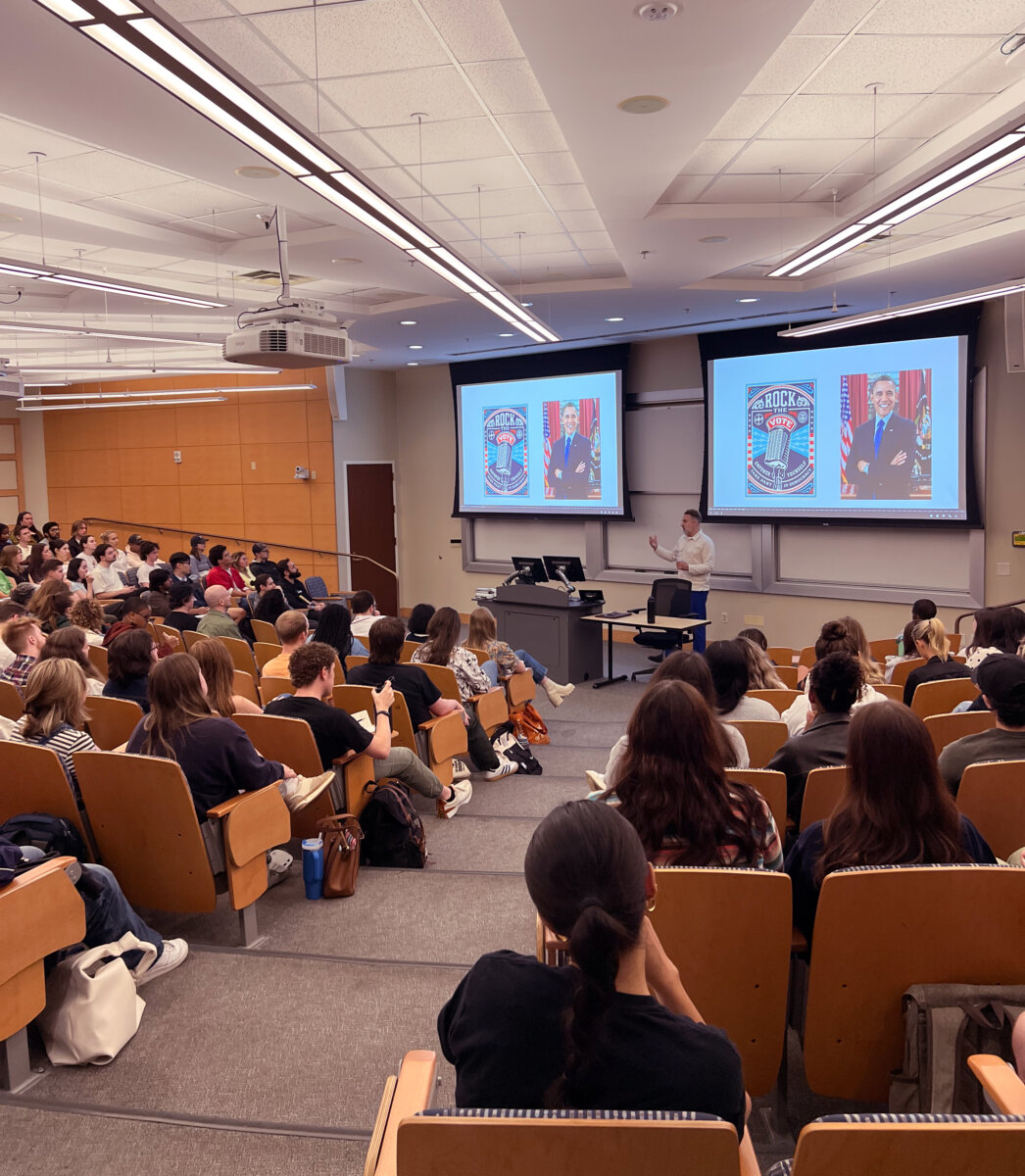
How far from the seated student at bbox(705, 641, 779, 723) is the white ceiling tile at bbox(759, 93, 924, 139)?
9.64 feet

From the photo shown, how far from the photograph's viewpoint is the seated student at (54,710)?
3.63 metres

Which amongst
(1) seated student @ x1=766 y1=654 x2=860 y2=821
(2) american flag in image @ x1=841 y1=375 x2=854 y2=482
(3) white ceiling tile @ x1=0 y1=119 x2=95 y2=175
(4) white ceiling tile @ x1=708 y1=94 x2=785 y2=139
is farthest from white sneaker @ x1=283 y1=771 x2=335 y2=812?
(2) american flag in image @ x1=841 y1=375 x2=854 y2=482

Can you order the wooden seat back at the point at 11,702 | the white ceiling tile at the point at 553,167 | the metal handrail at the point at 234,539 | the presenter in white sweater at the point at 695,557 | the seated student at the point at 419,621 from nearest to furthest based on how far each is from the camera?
the wooden seat back at the point at 11,702, the white ceiling tile at the point at 553,167, the seated student at the point at 419,621, the presenter in white sweater at the point at 695,557, the metal handrail at the point at 234,539

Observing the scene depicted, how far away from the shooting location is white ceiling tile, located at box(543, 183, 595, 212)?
20.5ft

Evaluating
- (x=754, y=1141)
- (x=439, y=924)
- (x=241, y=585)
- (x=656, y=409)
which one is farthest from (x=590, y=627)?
(x=754, y=1141)

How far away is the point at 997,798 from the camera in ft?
9.99

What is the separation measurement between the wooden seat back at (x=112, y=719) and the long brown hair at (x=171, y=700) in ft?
2.57

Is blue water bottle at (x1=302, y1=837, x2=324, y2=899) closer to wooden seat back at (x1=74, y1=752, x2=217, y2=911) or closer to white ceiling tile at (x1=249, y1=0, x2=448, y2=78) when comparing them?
wooden seat back at (x1=74, y1=752, x2=217, y2=911)

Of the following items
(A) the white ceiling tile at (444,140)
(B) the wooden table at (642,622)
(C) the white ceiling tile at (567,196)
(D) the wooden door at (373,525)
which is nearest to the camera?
(A) the white ceiling tile at (444,140)

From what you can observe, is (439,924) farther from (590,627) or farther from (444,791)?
(590,627)

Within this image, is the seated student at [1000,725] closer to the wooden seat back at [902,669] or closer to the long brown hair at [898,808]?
the long brown hair at [898,808]

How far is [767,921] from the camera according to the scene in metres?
2.16

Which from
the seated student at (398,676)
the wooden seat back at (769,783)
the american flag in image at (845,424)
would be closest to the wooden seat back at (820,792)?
the wooden seat back at (769,783)

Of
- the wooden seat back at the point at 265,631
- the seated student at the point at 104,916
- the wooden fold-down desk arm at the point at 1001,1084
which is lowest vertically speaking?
the seated student at the point at 104,916
